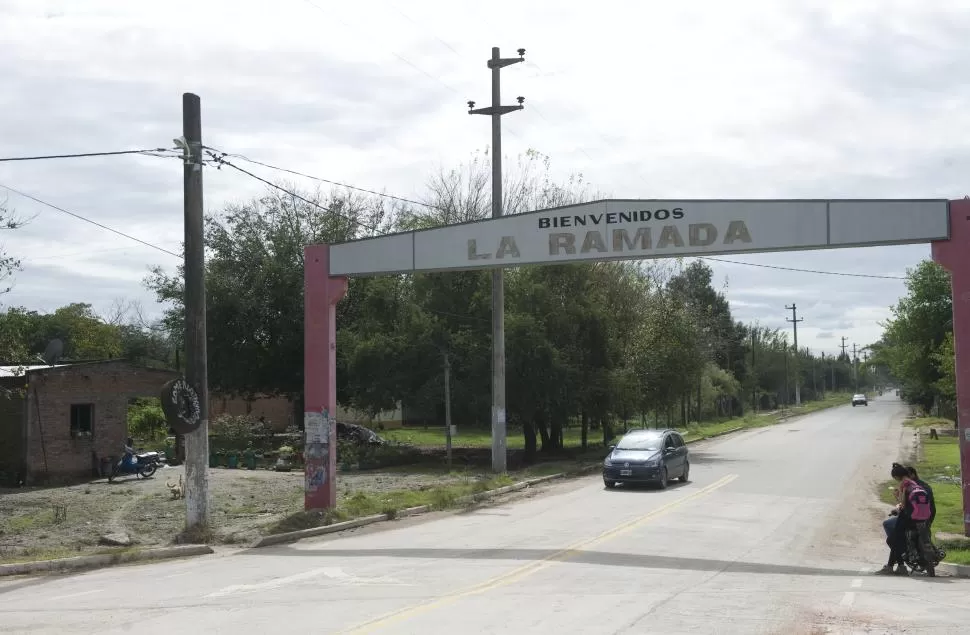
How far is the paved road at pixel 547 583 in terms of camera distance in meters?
8.97

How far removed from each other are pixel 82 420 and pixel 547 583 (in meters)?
21.4

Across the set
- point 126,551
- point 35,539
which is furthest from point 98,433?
point 126,551

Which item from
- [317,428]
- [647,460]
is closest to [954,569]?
[647,460]

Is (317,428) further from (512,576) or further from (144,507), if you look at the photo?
(512,576)

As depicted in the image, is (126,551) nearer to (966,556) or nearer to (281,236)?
(966,556)

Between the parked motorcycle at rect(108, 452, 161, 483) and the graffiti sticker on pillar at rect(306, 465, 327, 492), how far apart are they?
1112 centimetres

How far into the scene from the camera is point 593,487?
25641mm

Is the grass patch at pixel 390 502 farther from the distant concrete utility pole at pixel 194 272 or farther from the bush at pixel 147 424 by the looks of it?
the bush at pixel 147 424

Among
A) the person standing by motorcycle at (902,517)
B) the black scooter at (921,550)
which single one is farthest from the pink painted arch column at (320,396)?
the black scooter at (921,550)

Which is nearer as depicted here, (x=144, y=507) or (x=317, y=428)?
(x=317, y=428)

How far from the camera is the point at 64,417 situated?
27203 millimetres

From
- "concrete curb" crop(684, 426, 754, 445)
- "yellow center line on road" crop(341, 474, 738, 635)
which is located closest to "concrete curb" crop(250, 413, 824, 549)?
"yellow center line on road" crop(341, 474, 738, 635)

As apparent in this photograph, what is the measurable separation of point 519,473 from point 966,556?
16790mm

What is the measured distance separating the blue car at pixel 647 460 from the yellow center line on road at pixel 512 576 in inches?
130
